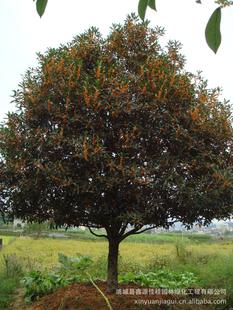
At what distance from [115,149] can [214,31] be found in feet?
16.5

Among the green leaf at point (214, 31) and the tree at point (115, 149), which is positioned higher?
the tree at point (115, 149)

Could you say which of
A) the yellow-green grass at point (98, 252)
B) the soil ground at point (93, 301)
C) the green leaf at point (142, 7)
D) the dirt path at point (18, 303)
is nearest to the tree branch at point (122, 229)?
the soil ground at point (93, 301)

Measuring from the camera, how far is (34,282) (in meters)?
7.68

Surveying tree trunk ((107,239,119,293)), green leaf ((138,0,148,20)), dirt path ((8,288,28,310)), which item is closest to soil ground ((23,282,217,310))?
tree trunk ((107,239,119,293))

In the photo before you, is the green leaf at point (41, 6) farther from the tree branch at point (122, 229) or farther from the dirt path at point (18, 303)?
the dirt path at point (18, 303)

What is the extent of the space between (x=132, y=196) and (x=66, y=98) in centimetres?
151

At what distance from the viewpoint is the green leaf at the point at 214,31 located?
93 centimetres

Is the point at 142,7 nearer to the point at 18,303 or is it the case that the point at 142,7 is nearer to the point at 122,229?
the point at 122,229

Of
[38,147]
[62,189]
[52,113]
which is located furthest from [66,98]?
[62,189]

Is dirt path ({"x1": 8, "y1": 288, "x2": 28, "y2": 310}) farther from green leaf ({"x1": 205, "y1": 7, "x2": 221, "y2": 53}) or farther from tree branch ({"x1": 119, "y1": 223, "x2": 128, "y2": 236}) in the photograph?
green leaf ({"x1": 205, "y1": 7, "x2": 221, "y2": 53})

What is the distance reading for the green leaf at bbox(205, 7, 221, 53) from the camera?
3.06ft

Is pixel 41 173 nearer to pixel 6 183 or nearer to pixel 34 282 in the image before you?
pixel 6 183

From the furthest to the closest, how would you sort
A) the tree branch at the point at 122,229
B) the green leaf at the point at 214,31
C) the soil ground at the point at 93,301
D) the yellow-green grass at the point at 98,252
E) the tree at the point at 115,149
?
the yellow-green grass at the point at 98,252
the tree branch at the point at 122,229
the soil ground at the point at 93,301
the tree at the point at 115,149
the green leaf at the point at 214,31

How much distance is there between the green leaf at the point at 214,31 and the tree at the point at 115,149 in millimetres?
4397
